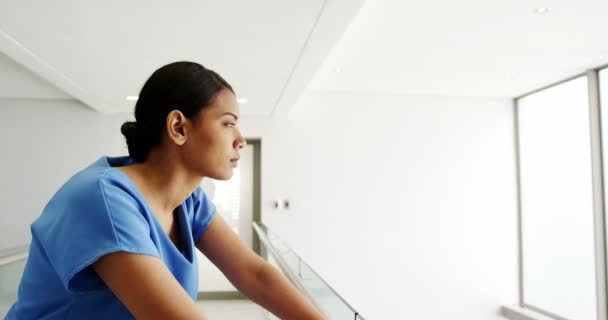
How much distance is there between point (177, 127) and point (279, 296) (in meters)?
0.40

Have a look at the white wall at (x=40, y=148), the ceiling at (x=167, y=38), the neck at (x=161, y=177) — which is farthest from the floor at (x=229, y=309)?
the neck at (x=161, y=177)

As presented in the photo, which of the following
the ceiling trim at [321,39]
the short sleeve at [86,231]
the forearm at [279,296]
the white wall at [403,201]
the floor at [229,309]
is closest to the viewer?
the short sleeve at [86,231]

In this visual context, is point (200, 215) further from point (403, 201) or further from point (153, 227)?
point (403, 201)

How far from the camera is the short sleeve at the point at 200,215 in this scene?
1.04m

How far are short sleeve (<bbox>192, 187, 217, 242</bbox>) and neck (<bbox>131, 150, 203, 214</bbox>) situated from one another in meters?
0.17

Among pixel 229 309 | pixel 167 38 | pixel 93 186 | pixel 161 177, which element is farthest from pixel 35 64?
pixel 93 186

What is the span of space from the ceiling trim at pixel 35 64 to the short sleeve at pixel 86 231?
3324 millimetres

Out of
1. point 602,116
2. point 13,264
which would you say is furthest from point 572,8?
point 13,264

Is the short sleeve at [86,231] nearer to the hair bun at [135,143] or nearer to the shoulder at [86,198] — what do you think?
the shoulder at [86,198]

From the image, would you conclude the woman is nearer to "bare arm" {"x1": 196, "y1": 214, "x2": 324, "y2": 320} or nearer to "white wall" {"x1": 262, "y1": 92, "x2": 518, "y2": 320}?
"bare arm" {"x1": 196, "y1": 214, "x2": 324, "y2": 320}

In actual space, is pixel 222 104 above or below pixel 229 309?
above

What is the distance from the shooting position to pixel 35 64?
414 centimetres

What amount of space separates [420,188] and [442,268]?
117 cm

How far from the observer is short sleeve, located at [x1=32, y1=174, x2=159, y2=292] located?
0.61 m
